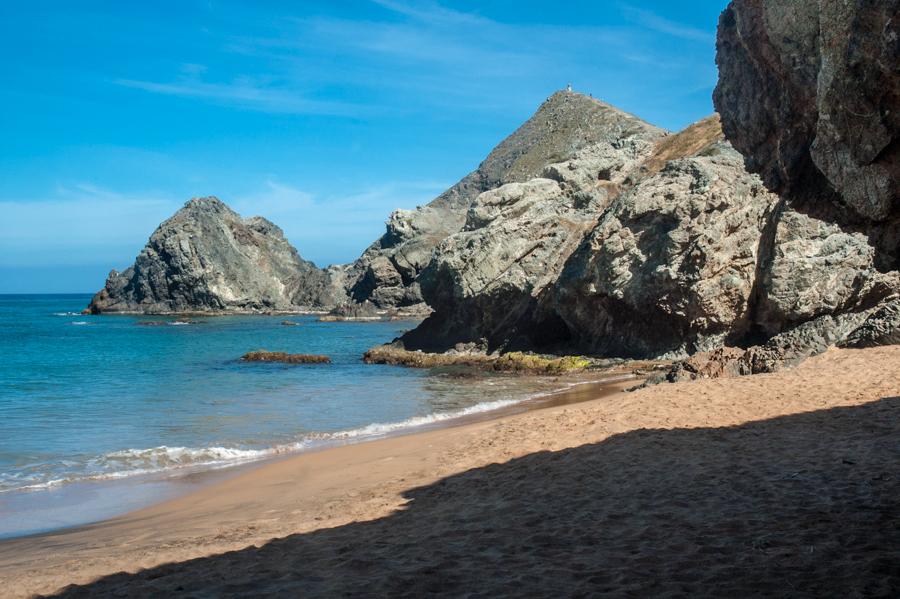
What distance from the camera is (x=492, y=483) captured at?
386 inches

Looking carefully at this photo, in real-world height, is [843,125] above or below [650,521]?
above

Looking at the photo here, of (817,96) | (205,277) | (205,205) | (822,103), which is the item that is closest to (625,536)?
(822,103)

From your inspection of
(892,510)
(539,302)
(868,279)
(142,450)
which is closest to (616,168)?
(539,302)

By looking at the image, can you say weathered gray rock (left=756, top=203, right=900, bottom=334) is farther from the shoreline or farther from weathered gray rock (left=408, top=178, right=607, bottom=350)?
the shoreline

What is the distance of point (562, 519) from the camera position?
7.62 metres

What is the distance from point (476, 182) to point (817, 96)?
12669cm

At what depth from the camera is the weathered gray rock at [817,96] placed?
518 cm

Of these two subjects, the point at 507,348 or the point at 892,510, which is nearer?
the point at 892,510

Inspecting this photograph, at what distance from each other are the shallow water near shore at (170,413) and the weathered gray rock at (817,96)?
388 inches

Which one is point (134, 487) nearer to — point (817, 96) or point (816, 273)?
point (817, 96)

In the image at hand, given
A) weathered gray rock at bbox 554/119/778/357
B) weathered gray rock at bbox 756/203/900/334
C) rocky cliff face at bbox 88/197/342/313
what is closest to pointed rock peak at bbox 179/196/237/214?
rocky cliff face at bbox 88/197/342/313

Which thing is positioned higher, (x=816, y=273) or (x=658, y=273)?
(x=658, y=273)

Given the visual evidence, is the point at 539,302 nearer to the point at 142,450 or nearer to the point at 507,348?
the point at 507,348

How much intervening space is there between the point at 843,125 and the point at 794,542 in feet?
11.0
